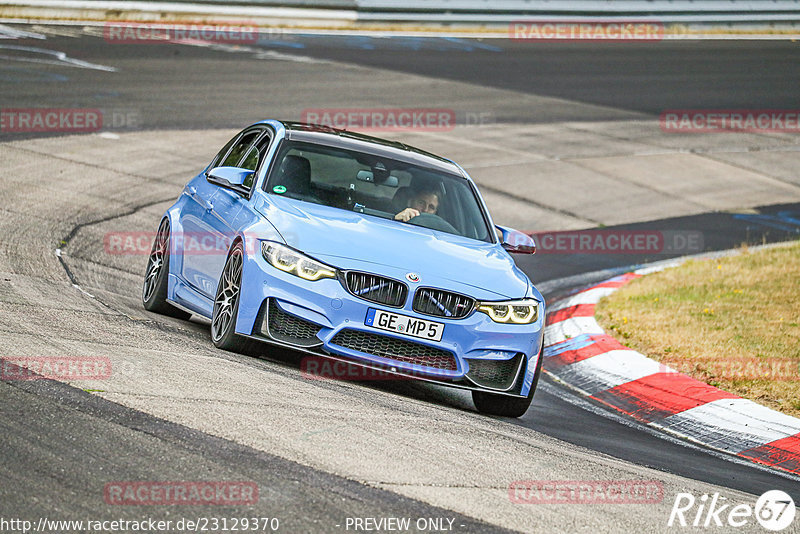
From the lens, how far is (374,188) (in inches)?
322

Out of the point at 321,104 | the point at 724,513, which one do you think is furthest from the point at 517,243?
the point at 321,104

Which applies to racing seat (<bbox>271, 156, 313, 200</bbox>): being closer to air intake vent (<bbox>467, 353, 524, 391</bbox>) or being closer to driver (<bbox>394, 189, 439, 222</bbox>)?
driver (<bbox>394, 189, 439, 222</bbox>)

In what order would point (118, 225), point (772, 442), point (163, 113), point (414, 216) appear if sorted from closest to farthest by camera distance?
point (772, 442) < point (414, 216) < point (118, 225) < point (163, 113)

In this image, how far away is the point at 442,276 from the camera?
23.1ft

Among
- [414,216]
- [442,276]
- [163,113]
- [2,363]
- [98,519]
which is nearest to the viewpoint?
Result: [98,519]

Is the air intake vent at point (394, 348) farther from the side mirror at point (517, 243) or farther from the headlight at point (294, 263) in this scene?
the side mirror at point (517, 243)

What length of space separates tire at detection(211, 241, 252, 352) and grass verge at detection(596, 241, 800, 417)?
12.4 ft

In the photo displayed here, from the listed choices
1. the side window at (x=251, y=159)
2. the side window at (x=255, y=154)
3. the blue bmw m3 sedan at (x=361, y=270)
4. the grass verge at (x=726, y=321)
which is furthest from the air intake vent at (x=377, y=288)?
the grass verge at (x=726, y=321)

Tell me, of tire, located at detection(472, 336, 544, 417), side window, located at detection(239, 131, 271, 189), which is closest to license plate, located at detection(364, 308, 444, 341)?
tire, located at detection(472, 336, 544, 417)

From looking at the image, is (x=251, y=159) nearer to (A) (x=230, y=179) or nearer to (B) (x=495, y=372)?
(A) (x=230, y=179)

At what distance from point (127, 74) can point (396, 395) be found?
14757 mm

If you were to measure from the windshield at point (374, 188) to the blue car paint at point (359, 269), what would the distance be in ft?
0.55

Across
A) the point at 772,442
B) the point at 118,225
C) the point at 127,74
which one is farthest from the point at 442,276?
the point at 127,74

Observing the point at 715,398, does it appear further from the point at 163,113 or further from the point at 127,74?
the point at 127,74
